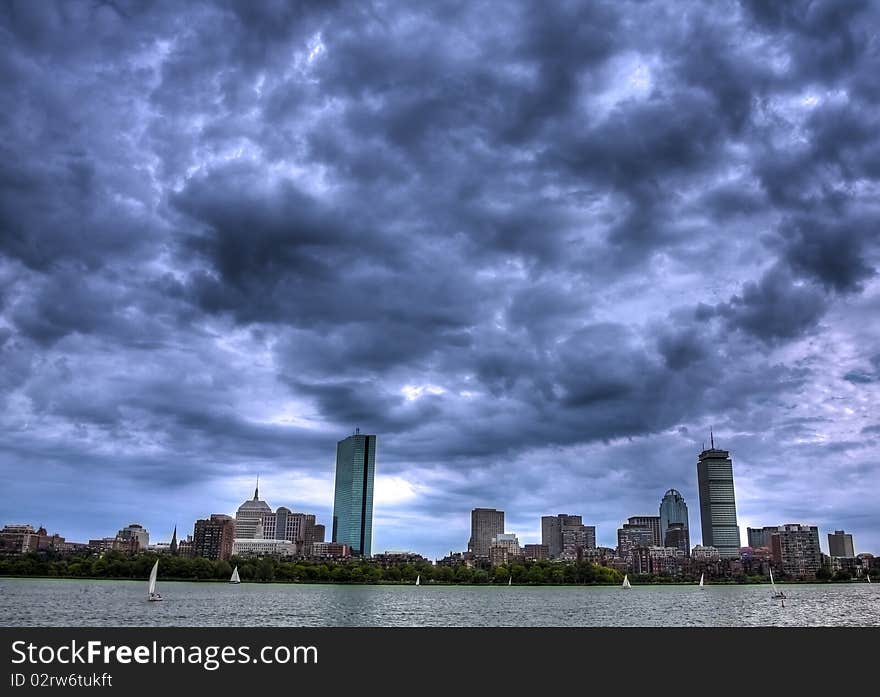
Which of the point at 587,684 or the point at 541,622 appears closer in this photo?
the point at 587,684

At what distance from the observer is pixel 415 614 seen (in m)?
123

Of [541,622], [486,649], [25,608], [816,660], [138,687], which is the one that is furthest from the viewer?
[25,608]

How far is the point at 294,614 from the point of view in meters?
114

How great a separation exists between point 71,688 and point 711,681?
26.1m

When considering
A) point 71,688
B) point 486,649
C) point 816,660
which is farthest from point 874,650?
point 71,688

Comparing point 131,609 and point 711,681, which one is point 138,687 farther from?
point 131,609

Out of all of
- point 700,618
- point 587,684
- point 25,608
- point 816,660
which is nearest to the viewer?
point 587,684

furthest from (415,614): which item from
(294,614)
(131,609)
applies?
(131,609)

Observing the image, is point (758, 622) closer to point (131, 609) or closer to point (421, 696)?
point (131, 609)

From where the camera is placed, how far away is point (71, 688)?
30.1 metres

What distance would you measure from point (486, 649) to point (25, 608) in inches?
3833

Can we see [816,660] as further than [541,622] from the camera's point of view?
No

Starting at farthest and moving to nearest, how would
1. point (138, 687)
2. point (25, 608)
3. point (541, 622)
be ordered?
1. point (25, 608)
2. point (541, 622)
3. point (138, 687)

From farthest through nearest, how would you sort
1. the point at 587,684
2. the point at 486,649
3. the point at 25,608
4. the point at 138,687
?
1. the point at 25,608
2. the point at 486,649
3. the point at 587,684
4. the point at 138,687
